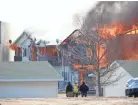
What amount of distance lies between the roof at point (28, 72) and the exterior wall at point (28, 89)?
0.45 metres

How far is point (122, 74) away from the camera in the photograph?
40.6 m

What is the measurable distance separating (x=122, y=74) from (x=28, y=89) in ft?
33.8

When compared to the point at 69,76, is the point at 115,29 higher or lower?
higher

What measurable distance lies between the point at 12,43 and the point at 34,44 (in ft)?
21.5

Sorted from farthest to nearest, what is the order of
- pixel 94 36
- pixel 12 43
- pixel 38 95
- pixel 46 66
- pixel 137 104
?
pixel 12 43 < pixel 94 36 < pixel 46 66 < pixel 38 95 < pixel 137 104

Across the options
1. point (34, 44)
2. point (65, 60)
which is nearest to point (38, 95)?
point (65, 60)

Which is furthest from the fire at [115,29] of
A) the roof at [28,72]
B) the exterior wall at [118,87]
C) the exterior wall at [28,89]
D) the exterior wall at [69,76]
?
the exterior wall at [28,89]

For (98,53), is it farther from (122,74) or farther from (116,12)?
(116,12)

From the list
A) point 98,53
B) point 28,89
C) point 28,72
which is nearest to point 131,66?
point 98,53

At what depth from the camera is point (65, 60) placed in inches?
2149

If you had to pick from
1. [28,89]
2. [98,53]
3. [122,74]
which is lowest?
[28,89]

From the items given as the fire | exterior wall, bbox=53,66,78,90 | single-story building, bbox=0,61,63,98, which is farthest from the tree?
exterior wall, bbox=53,66,78,90

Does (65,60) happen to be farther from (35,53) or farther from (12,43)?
(12,43)

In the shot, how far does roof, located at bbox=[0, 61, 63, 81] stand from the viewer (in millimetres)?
33934
